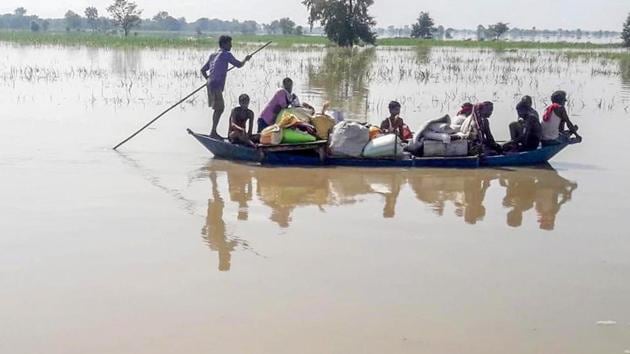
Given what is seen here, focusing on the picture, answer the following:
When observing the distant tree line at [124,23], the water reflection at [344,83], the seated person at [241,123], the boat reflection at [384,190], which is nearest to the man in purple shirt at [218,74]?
the seated person at [241,123]

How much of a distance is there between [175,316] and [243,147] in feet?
15.0

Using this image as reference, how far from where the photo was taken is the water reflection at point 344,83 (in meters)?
15.1

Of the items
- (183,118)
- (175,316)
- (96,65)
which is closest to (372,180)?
(175,316)

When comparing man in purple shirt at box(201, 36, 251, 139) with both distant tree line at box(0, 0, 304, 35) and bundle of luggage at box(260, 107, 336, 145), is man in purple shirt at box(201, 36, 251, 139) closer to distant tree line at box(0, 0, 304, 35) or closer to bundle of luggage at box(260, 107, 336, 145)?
bundle of luggage at box(260, 107, 336, 145)

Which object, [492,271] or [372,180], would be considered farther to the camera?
[372,180]

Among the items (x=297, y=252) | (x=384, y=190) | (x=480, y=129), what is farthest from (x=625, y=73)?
(x=297, y=252)

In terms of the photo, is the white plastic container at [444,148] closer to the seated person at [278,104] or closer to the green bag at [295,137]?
the green bag at [295,137]

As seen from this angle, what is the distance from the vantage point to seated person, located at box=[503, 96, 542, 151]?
28.5 ft

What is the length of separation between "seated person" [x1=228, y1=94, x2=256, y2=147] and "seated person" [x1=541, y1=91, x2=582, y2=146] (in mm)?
3465

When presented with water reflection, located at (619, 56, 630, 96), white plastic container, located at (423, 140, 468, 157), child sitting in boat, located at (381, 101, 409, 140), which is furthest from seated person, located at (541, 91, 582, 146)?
water reflection, located at (619, 56, 630, 96)

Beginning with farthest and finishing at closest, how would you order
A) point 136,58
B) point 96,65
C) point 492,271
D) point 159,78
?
point 136,58 → point 96,65 → point 159,78 → point 492,271

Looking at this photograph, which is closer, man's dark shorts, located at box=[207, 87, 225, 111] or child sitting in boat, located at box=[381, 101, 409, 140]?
child sitting in boat, located at box=[381, 101, 409, 140]

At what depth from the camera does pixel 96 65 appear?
2472 cm

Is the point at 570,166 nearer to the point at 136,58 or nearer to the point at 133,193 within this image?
the point at 133,193
